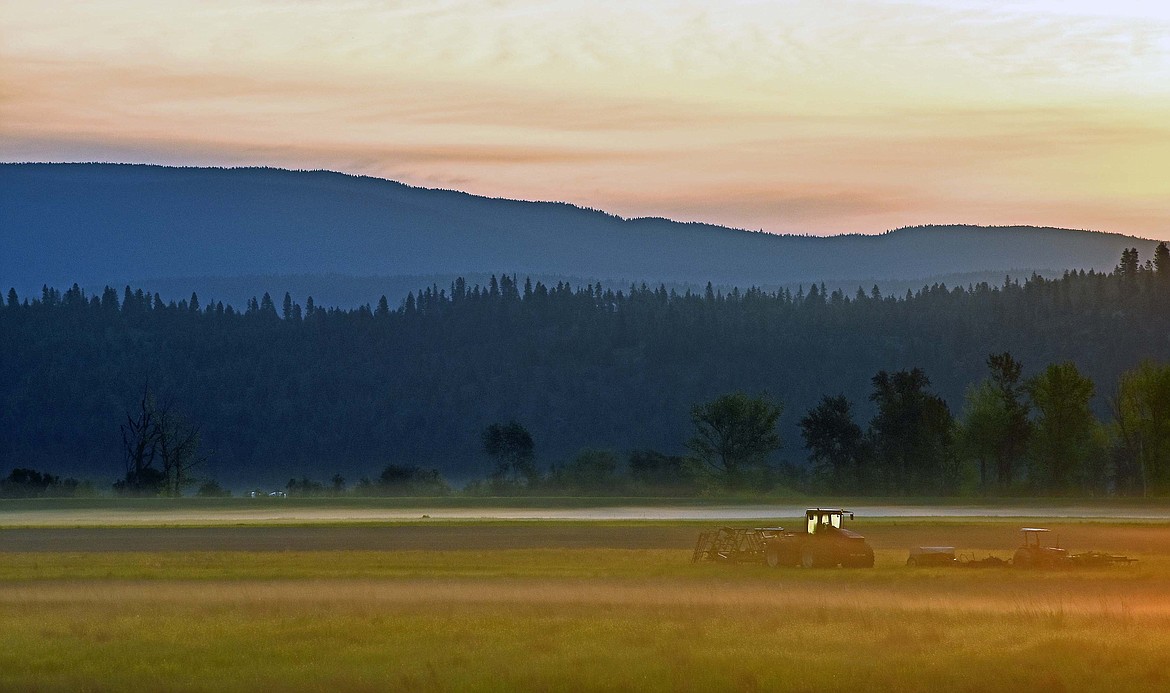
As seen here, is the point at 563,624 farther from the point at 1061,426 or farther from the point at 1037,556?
the point at 1061,426

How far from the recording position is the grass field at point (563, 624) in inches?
978

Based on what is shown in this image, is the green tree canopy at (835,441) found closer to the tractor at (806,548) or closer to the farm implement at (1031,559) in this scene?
the tractor at (806,548)

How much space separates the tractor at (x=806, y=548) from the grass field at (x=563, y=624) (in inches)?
39.0

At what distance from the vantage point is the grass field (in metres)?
24.8

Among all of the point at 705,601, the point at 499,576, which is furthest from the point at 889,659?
the point at 499,576

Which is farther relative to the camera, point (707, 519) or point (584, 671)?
point (707, 519)

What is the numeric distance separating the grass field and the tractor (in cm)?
99

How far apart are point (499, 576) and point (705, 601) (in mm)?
8544

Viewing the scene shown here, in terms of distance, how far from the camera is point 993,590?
121 feet

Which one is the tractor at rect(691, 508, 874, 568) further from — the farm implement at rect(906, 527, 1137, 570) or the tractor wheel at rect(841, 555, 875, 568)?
the farm implement at rect(906, 527, 1137, 570)

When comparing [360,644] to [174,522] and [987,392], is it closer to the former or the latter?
[174,522]

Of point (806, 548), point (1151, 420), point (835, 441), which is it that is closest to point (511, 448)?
point (835, 441)

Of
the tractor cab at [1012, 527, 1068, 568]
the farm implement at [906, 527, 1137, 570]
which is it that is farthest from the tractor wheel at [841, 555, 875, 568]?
the tractor cab at [1012, 527, 1068, 568]

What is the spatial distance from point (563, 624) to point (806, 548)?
54.9 feet
